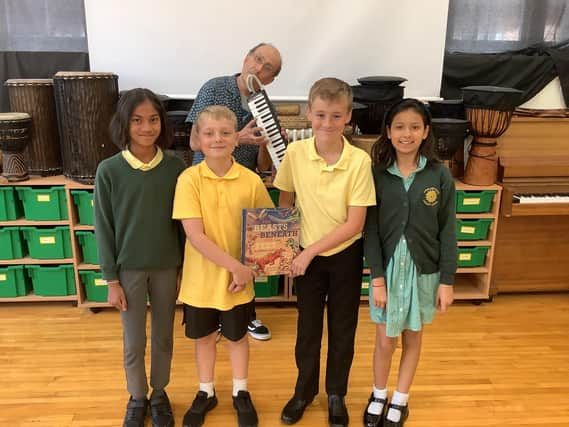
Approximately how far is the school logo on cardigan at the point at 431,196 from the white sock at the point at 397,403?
0.78m

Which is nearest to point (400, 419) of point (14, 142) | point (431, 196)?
point (431, 196)

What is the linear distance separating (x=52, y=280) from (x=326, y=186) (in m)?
1.95

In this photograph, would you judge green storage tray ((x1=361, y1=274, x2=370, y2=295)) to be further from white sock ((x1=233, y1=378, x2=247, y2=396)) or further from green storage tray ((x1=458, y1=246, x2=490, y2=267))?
white sock ((x1=233, y1=378, x2=247, y2=396))

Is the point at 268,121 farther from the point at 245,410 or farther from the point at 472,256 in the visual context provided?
the point at 472,256

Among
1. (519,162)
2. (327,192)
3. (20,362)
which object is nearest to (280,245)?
(327,192)

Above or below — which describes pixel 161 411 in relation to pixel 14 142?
below

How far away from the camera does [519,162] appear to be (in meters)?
3.05

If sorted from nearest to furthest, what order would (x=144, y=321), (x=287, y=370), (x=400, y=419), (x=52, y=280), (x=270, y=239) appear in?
(x=270, y=239), (x=144, y=321), (x=400, y=419), (x=287, y=370), (x=52, y=280)

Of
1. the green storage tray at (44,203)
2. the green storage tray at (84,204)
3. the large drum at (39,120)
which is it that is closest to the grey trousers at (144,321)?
the green storage tray at (84,204)

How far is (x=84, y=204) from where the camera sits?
9.43 feet

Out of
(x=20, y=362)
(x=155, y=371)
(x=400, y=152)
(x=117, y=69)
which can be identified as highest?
(x=117, y=69)

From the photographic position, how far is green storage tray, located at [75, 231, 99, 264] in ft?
9.49

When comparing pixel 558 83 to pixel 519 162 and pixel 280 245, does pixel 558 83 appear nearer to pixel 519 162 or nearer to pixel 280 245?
pixel 519 162

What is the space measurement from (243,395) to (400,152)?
1.11m
